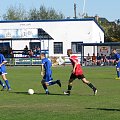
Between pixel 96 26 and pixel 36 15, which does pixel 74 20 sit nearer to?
pixel 96 26

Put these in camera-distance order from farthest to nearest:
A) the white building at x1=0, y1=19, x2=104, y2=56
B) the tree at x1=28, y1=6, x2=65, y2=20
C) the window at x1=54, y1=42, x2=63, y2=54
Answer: the tree at x1=28, y1=6, x2=65, y2=20
the window at x1=54, y1=42, x2=63, y2=54
the white building at x1=0, y1=19, x2=104, y2=56

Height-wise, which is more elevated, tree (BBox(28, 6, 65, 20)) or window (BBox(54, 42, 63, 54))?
tree (BBox(28, 6, 65, 20))

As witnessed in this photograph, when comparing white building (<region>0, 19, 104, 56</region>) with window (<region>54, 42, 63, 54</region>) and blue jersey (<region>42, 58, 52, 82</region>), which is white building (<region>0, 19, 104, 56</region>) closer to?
window (<region>54, 42, 63, 54</region>)

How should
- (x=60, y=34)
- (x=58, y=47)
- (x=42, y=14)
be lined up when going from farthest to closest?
(x=42, y=14) < (x=58, y=47) < (x=60, y=34)

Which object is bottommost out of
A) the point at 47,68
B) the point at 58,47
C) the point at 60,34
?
the point at 47,68

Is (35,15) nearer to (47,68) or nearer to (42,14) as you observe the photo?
(42,14)

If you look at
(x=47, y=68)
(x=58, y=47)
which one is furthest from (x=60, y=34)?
(x=47, y=68)

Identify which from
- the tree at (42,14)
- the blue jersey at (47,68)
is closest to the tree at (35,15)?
the tree at (42,14)

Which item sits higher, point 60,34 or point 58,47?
point 60,34

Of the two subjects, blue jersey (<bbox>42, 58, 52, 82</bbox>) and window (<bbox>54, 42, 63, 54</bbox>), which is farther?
window (<bbox>54, 42, 63, 54</bbox>)

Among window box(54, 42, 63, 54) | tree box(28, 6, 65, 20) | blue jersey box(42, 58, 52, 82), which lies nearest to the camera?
blue jersey box(42, 58, 52, 82)

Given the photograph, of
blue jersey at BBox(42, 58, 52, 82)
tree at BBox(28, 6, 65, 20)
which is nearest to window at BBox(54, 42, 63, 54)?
tree at BBox(28, 6, 65, 20)

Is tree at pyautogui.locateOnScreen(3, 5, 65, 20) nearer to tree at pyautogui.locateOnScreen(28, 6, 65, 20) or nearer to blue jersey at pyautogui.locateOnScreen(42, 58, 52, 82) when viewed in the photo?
tree at pyautogui.locateOnScreen(28, 6, 65, 20)

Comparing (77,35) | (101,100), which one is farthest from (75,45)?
(101,100)
